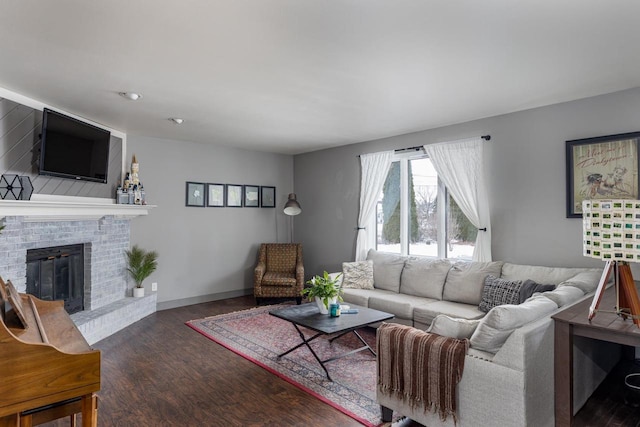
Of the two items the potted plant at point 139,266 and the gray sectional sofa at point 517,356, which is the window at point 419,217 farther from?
the potted plant at point 139,266

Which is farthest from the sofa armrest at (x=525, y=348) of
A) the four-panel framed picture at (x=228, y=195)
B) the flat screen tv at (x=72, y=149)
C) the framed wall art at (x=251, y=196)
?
the framed wall art at (x=251, y=196)

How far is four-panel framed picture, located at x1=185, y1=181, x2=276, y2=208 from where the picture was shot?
5691mm

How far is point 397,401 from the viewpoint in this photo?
2.37 m

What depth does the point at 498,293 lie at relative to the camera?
351cm

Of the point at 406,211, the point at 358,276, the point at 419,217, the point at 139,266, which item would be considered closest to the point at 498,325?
the point at 358,276

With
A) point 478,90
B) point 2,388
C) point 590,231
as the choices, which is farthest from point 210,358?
point 478,90

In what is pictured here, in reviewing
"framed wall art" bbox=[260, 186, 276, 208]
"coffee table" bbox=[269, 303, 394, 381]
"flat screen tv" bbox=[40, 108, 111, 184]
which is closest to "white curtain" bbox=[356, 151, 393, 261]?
"framed wall art" bbox=[260, 186, 276, 208]

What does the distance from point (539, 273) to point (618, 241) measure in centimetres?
166

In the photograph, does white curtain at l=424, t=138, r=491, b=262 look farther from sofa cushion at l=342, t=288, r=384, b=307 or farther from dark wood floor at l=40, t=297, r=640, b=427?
dark wood floor at l=40, t=297, r=640, b=427

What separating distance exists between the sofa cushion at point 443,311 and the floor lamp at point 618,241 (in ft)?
4.76

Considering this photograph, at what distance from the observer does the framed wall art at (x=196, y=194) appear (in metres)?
5.63

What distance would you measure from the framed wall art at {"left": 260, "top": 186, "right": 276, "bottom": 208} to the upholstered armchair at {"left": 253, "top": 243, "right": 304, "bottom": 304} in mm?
794

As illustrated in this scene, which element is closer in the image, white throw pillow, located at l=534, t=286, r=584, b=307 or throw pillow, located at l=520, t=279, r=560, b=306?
white throw pillow, located at l=534, t=286, r=584, b=307

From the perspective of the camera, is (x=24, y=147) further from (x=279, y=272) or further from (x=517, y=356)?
(x=517, y=356)
